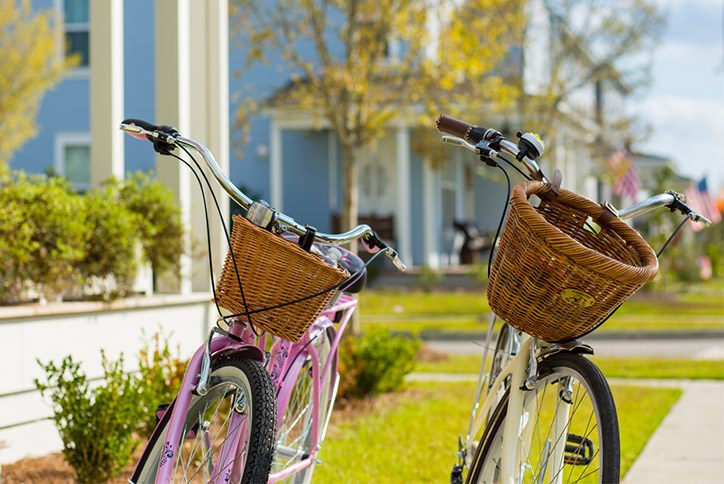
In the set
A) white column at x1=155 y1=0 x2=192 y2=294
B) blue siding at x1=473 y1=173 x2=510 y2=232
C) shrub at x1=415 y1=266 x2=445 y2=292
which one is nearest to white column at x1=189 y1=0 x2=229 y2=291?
white column at x1=155 y1=0 x2=192 y2=294

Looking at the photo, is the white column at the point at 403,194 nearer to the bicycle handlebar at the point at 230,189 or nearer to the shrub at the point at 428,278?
the shrub at the point at 428,278

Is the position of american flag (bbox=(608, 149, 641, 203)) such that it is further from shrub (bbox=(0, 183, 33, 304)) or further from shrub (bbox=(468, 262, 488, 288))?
shrub (bbox=(0, 183, 33, 304))

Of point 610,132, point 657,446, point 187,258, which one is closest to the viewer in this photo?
point 657,446

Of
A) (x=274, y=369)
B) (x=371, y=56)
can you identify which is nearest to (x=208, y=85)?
(x=371, y=56)

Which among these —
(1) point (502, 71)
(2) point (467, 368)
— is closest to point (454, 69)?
(2) point (467, 368)

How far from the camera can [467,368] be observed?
10852 mm

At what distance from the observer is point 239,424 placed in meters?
3.28

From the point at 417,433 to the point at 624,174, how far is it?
1909 cm

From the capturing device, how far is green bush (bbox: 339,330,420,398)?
7.91 m

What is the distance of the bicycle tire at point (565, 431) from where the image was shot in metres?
3.00

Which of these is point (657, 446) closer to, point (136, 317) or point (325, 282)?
point (136, 317)

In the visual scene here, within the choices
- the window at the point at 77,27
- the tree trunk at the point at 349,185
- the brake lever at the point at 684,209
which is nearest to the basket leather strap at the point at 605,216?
the brake lever at the point at 684,209

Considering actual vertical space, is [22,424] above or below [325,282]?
below

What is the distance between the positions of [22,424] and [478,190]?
23.5m
